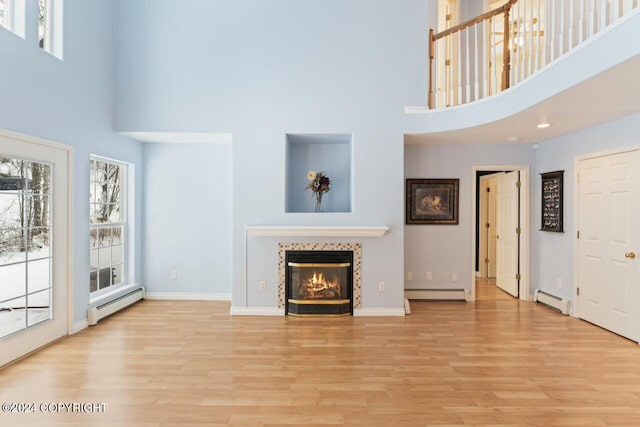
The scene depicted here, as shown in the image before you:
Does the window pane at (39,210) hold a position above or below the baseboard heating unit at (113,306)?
above

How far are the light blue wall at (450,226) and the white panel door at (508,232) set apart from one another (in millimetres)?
532

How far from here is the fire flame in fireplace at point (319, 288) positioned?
4918mm

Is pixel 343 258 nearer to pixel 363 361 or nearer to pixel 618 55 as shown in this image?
pixel 363 361

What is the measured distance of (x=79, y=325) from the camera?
4.26 meters

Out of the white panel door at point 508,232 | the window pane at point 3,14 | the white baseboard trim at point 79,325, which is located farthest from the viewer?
the white panel door at point 508,232

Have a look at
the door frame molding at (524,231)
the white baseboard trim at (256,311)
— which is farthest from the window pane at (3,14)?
the door frame molding at (524,231)

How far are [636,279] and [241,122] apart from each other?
4.84 metres

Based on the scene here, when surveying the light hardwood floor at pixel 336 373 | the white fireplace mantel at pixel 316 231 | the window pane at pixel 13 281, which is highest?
the white fireplace mantel at pixel 316 231

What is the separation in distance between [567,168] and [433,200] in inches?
69.4

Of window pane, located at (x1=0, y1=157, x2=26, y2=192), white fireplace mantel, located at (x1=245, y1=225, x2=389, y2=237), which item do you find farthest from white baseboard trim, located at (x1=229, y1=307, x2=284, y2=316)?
window pane, located at (x1=0, y1=157, x2=26, y2=192)

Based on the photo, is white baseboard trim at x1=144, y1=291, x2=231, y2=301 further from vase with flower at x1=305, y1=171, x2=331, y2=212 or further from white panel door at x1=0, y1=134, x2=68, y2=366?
vase with flower at x1=305, y1=171, x2=331, y2=212

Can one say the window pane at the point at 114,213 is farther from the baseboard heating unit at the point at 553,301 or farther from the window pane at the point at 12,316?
the baseboard heating unit at the point at 553,301

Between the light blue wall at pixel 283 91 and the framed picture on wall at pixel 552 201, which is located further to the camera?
the framed picture on wall at pixel 552 201

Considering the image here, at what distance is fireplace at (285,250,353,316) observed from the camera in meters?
4.86
